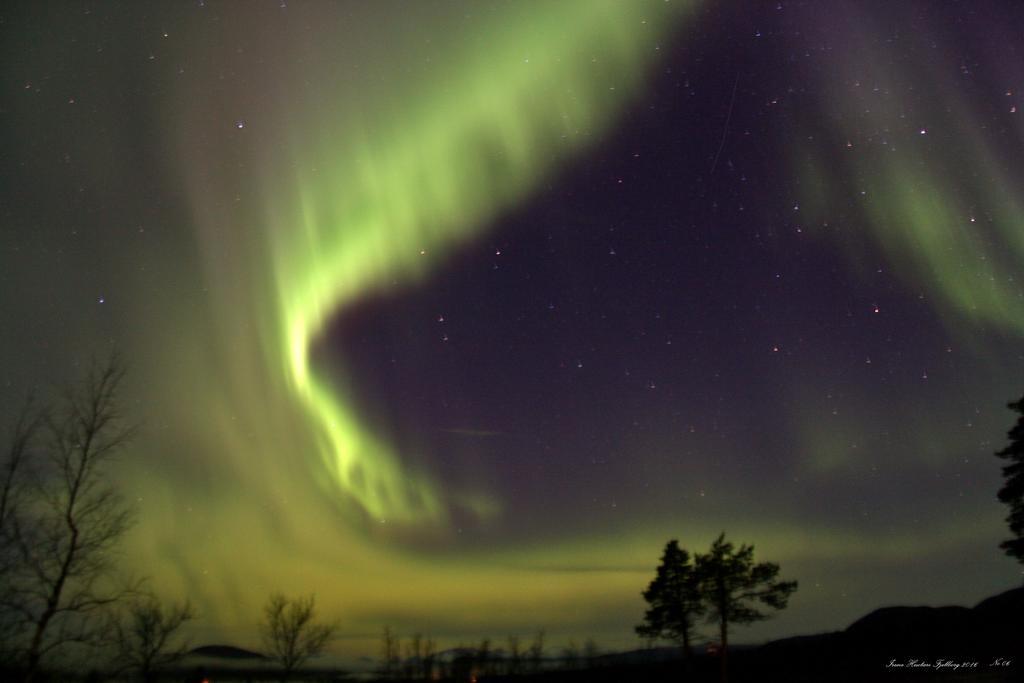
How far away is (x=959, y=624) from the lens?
184ft

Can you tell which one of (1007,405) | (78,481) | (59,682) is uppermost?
(1007,405)

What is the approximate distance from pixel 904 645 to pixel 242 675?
49.8 meters

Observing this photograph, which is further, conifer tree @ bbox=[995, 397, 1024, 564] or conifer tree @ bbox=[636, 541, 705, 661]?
conifer tree @ bbox=[636, 541, 705, 661]

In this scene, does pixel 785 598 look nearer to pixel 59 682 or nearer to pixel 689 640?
pixel 689 640

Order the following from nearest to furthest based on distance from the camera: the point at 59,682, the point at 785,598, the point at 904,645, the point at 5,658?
the point at 5,658 → the point at 59,682 → the point at 785,598 → the point at 904,645

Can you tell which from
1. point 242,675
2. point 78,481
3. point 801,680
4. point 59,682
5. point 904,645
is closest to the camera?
point 78,481

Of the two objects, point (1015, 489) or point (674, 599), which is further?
point (674, 599)

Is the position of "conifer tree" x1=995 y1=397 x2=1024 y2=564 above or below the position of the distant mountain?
above

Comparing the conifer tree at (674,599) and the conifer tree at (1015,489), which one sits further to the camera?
the conifer tree at (674,599)

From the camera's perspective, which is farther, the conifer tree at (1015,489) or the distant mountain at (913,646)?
the distant mountain at (913,646)

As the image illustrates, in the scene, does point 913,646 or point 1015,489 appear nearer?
point 1015,489

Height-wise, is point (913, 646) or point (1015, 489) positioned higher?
point (1015, 489)

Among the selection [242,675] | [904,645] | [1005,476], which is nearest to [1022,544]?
[1005,476]

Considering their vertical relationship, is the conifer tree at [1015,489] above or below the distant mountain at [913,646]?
above
